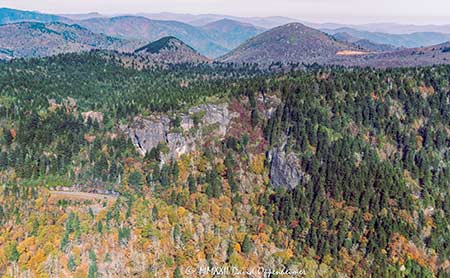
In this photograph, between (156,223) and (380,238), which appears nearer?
(156,223)

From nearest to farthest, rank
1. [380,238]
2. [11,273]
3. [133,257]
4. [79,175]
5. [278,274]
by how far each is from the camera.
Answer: [11,273]
[133,257]
[278,274]
[380,238]
[79,175]

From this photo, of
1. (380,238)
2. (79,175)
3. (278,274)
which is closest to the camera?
(278,274)

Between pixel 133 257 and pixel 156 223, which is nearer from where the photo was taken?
pixel 133 257

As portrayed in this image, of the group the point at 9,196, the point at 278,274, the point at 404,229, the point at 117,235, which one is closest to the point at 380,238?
the point at 404,229

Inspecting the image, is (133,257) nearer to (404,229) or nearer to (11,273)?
(11,273)

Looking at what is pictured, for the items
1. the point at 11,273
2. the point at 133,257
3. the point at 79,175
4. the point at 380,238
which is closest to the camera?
the point at 11,273

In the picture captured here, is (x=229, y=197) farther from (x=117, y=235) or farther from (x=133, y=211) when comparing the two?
(x=117, y=235)

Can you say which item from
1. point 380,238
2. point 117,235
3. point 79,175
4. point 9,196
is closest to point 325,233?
point 380,238

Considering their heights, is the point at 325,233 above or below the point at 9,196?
below

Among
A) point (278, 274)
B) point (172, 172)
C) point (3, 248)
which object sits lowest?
point (278, 274)
